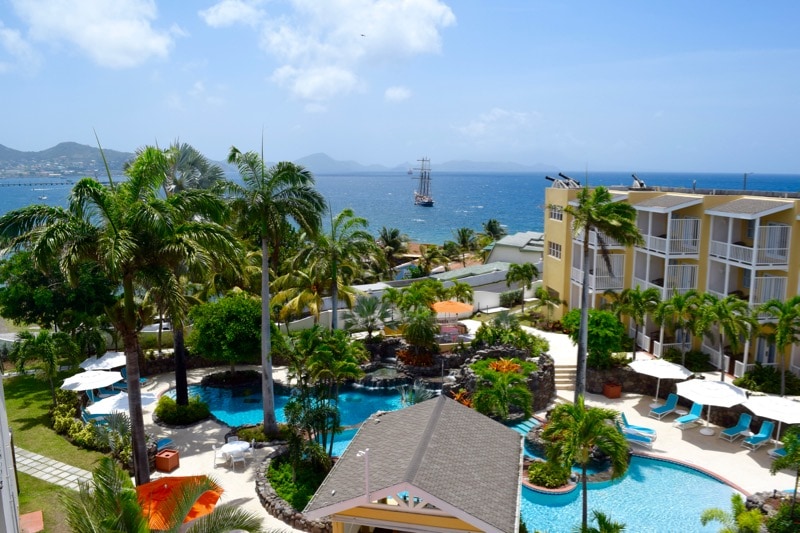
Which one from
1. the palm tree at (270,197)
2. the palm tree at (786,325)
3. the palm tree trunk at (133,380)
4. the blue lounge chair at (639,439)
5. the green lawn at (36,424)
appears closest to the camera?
the palm tree trunk at (133,380)

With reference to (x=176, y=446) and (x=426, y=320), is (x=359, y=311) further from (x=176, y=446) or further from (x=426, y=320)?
(x=176, y=446)

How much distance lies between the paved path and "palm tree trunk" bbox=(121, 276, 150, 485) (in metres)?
1.69

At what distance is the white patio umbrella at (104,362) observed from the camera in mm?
23453

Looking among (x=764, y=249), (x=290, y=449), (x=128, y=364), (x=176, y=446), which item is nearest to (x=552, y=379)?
(x=764, y=249)

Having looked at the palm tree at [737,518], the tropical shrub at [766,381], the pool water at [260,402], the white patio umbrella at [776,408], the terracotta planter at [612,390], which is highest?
the white patio umbrella at [776,408]

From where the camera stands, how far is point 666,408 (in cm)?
2241

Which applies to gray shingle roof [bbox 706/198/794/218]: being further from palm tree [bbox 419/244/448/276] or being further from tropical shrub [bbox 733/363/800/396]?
palm tree [bbox 419/244/448/276]

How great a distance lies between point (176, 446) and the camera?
64.7 ft

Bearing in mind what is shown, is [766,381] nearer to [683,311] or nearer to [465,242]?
[683,311]

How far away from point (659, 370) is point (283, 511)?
15079 millimetres

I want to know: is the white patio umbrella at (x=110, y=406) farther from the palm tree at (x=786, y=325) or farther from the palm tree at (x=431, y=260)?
the palm tree at (x=431, y=260)

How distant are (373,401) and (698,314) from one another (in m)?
13.5

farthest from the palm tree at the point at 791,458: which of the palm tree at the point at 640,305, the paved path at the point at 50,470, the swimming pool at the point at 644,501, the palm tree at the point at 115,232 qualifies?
the paved path at the point at 50,470

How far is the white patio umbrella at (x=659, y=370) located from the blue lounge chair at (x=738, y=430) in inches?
95.6
